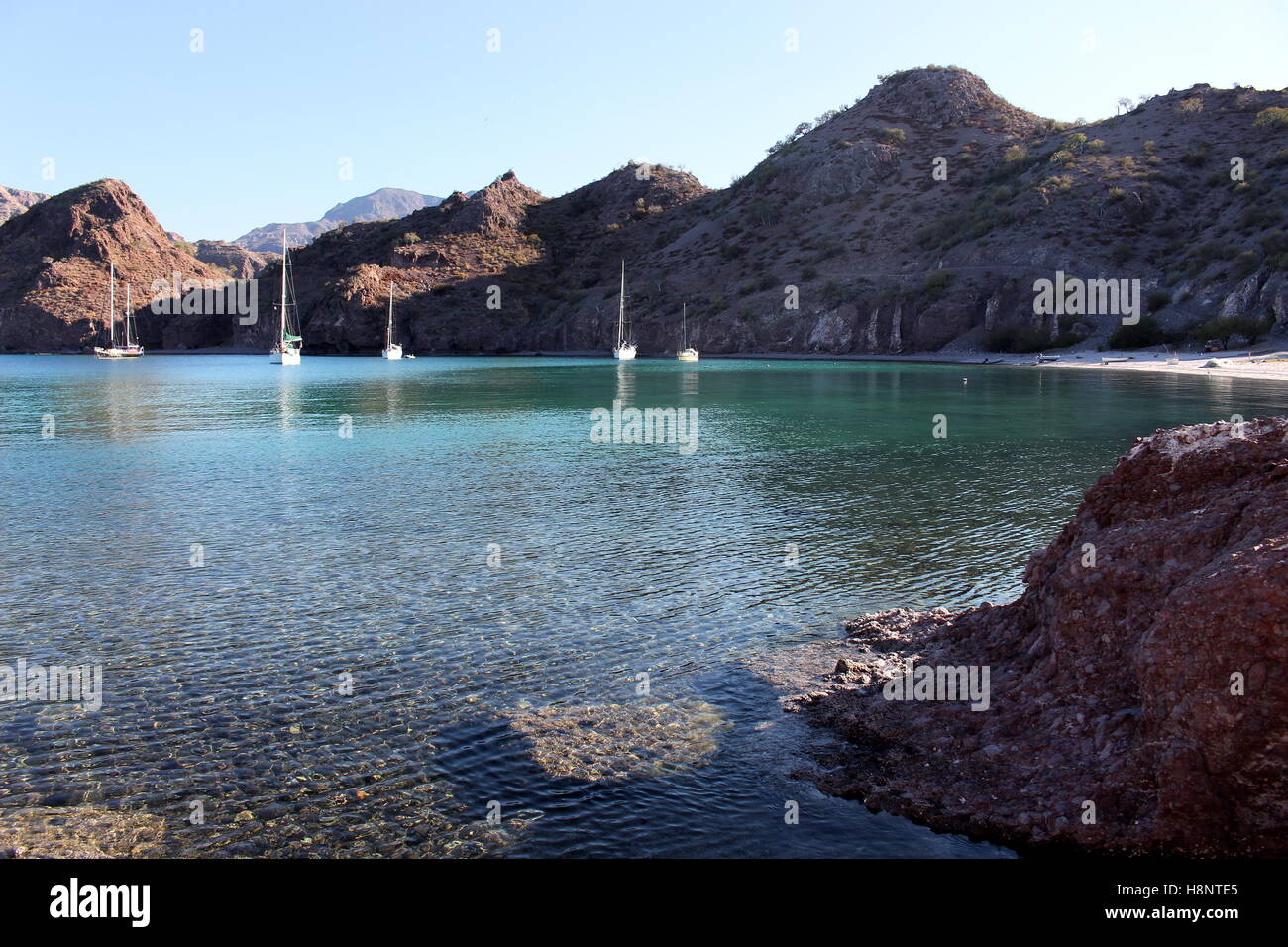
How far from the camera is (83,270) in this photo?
157 m

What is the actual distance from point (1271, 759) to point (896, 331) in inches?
3678

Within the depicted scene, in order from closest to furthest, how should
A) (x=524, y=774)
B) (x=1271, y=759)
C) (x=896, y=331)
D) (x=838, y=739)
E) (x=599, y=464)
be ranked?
(x=1271, y=759), (x=524, y=774), (x=838, y=739), (x=599, y=464), (x=896, y=331)

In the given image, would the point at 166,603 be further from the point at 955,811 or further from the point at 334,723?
the point at 955,811

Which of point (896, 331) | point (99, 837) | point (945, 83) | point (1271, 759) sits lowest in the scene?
point (99, 837)

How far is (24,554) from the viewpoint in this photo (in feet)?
45.5

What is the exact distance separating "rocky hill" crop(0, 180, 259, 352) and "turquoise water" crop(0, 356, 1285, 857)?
13843cm

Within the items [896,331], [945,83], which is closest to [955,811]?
[896,331]

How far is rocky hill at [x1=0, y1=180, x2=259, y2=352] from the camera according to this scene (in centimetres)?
14612

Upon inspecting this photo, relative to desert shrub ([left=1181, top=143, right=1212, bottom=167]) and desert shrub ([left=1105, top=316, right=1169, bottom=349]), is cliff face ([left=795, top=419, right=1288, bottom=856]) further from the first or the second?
desert shrub ([left=1181, top=143, right=1212, bottom=167])

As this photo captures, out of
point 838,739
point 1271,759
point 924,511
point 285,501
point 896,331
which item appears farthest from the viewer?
point 896,331

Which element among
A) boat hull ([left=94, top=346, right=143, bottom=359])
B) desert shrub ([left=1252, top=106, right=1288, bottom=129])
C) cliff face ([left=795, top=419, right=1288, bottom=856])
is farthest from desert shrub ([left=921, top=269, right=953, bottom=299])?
boat hull ([left=94, top=346, right=143, bottom=359])

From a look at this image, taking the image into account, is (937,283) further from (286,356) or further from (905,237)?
(286,356)
